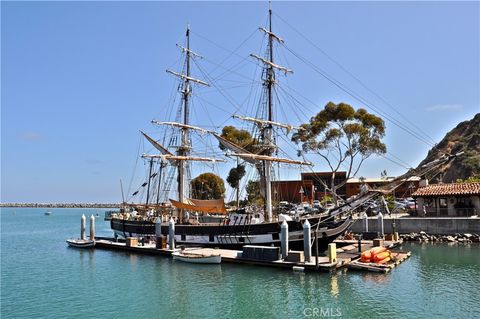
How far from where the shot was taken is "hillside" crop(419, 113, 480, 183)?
8900cm

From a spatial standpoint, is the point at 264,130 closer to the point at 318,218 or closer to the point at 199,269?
the point at 318,218

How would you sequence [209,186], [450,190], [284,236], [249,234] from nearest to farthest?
1. [284,236]
2. [249,234]
3. [450,190]
4. [209,186]

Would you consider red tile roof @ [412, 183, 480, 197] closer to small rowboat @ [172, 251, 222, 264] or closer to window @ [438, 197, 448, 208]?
window @ [438, 197, 448, 208]

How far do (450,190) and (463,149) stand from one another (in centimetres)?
5745

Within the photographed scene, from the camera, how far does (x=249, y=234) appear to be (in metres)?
36.9

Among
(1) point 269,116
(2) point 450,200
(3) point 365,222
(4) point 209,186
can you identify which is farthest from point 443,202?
(4) point 209,186

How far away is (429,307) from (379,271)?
7064mm

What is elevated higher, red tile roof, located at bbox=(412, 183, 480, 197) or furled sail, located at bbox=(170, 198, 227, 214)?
red tile roof, located at bbox=(412, 183, 480, 197)

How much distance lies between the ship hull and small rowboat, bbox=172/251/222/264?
5.46m

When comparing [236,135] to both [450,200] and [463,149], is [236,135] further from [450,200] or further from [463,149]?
[463,149]

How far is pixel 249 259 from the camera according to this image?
100 ft

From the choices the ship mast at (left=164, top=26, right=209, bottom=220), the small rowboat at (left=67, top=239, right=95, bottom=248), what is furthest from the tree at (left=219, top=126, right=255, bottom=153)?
the small rowboat at (left=67, top=239, right=95, bottom=248)

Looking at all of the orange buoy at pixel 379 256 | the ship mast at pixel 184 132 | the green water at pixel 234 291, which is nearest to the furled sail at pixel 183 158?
→ the ship mast at pixel 184 132

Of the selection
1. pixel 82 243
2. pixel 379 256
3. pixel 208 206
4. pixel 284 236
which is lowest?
pixel 82 243
